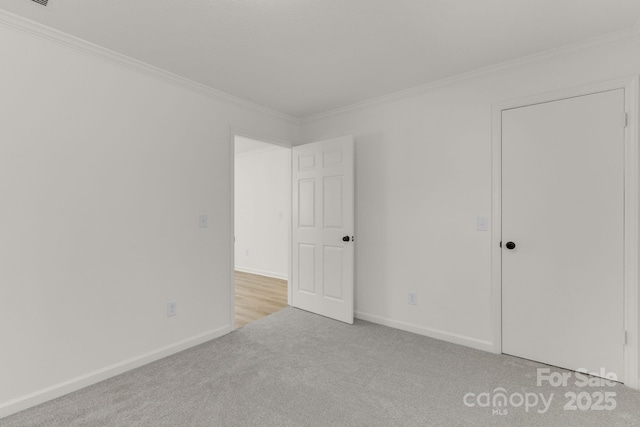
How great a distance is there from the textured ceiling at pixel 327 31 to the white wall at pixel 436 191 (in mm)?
210

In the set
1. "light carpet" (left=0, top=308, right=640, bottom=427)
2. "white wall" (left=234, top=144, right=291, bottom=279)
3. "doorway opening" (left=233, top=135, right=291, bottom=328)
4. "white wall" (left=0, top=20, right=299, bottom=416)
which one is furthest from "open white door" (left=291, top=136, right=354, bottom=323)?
"white wall" (left=234, top=144, right=291, bottom=279)

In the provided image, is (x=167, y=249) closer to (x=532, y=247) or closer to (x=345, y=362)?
(x=345, y=362)

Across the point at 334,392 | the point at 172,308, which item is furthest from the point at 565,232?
the point at 172,308

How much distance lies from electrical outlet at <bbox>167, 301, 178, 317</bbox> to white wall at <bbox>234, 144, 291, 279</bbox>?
103 inches

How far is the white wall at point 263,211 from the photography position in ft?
17.7

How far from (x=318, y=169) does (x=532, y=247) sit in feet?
7.23

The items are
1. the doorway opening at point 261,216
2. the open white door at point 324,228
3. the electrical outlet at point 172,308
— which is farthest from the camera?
the doorway opening at point 261,216

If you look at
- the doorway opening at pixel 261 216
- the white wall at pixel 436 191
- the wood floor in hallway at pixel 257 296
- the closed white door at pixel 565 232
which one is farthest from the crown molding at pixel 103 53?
the closed white door at pixel 565 232

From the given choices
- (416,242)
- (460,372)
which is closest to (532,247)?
(416,242)

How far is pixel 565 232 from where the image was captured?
227 cm

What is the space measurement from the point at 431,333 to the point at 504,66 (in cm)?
244

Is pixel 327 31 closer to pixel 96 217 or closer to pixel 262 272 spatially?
pixel 96 217

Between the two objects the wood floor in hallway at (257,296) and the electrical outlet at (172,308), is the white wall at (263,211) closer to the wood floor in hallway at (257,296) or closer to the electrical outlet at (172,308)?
the wood floor in hallway at (257,296)

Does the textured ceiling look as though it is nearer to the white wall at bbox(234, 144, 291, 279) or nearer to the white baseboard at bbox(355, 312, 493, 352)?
the white baseboard at bbox(355, 312, 493, 352)
